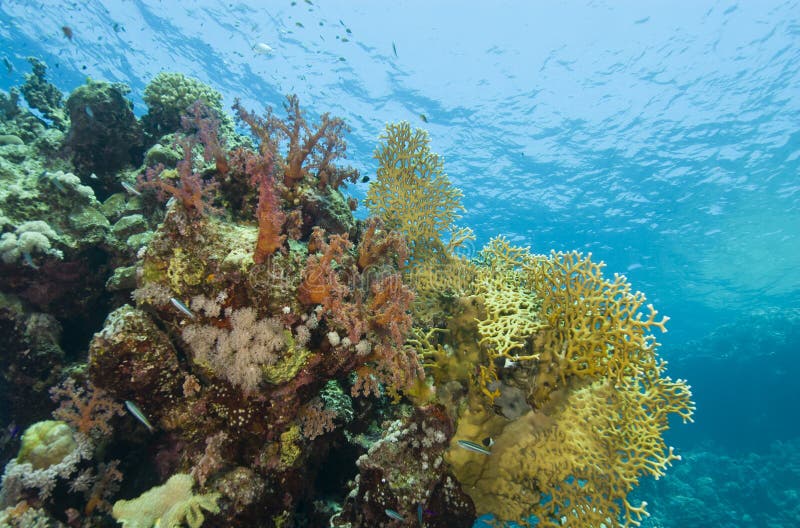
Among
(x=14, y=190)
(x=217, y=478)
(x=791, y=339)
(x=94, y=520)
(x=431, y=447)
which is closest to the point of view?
(x=217, y=478)

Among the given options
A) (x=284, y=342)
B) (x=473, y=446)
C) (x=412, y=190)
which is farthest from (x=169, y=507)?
(x=412, y=190)

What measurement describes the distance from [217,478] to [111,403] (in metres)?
1.54

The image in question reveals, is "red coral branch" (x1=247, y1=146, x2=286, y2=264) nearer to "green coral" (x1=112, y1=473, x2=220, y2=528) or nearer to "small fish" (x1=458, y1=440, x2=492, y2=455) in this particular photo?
"green coral" (x1=112, y1=473, x2=220, y2=528)

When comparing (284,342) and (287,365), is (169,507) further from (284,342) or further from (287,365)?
(284,342)

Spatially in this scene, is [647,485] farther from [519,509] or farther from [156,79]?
[156,79]

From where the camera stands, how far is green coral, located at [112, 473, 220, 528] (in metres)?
3.07

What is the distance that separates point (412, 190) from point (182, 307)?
4606 millimetres

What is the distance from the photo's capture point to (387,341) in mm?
4000

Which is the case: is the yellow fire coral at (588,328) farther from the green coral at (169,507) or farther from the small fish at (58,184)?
the small fish at (58,184)

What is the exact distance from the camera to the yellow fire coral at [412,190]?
22.1 feet

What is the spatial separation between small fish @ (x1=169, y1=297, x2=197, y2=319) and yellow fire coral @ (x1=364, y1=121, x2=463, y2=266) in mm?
3992

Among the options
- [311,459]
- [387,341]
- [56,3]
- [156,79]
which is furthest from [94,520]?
[56,3]

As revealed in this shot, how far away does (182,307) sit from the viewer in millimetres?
3422

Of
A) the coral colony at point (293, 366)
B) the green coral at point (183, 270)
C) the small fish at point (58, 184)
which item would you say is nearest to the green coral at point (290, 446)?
the coral colony at point (293, 366)
